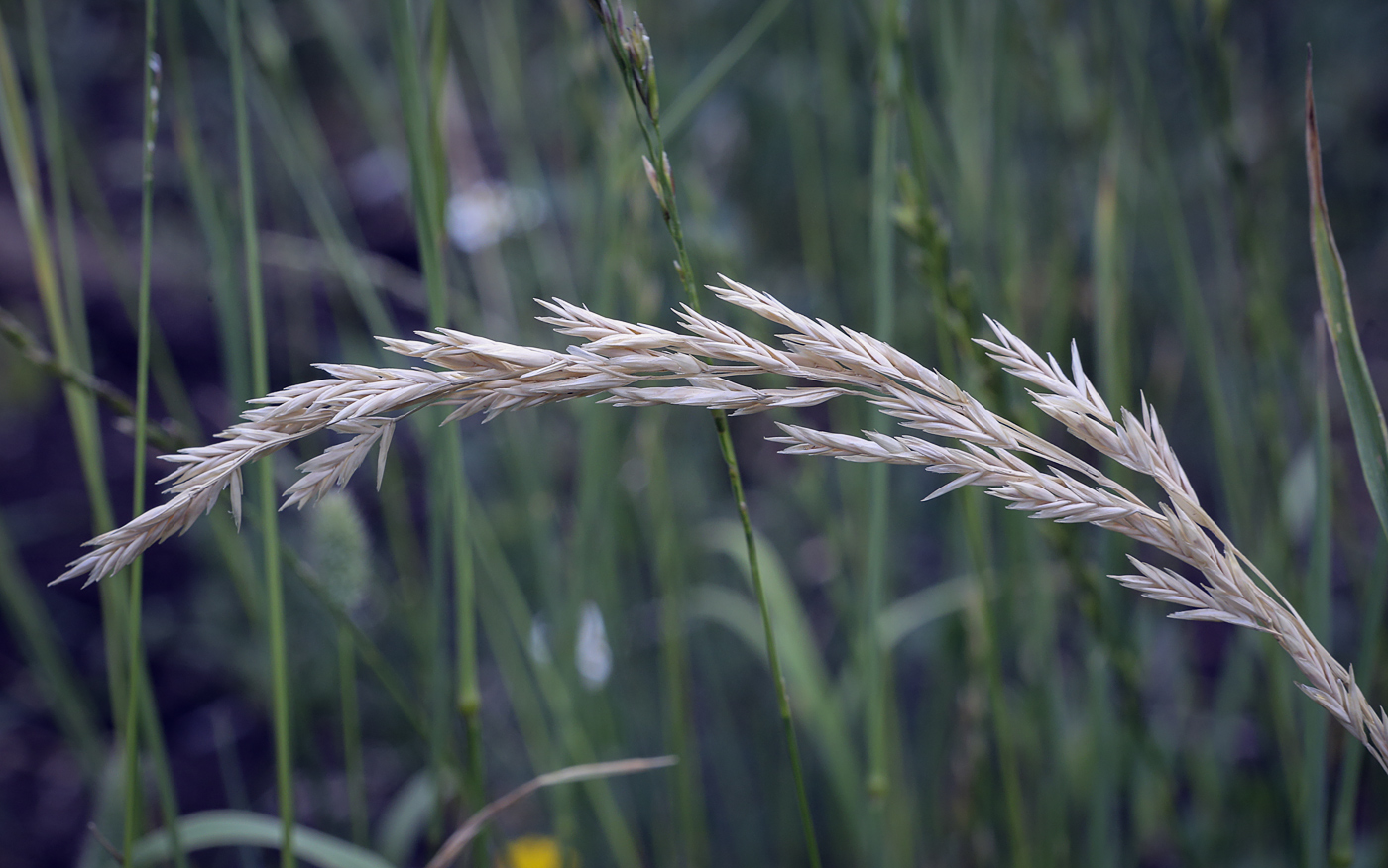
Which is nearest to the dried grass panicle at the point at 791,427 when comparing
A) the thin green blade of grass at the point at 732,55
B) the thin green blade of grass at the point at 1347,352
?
the thin green blade of grass at the point at 1347,352

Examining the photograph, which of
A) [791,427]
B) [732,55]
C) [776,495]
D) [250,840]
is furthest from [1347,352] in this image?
[776,495]

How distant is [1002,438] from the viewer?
29cm

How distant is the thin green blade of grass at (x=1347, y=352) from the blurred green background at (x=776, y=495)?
12cm

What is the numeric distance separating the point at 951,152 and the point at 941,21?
0.33 feet

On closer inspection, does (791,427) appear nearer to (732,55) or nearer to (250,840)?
(732,55)

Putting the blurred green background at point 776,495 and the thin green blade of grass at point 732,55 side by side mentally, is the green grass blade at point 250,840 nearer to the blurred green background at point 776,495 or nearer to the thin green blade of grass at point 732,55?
the blurred green background at point 776,495

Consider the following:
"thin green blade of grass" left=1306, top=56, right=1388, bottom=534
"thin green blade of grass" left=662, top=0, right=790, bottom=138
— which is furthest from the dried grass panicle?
"thin green blade of grass" left=662, top=0, right=790, bottom=138

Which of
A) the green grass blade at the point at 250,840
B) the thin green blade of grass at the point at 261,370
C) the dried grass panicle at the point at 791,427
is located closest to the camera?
the dried grass panicle at the point at 791,427

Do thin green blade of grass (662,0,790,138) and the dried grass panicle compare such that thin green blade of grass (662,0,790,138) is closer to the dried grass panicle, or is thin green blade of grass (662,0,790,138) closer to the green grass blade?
the dried grass panicle

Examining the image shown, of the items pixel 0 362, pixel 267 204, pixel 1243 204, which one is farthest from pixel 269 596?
pixel 267 204

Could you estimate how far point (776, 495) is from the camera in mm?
1416

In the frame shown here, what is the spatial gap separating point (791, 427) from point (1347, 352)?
10.6 inches

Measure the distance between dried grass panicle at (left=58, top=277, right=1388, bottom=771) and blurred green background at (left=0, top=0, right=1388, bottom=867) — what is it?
0.19 meters

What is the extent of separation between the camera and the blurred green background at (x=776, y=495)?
1.99ft
